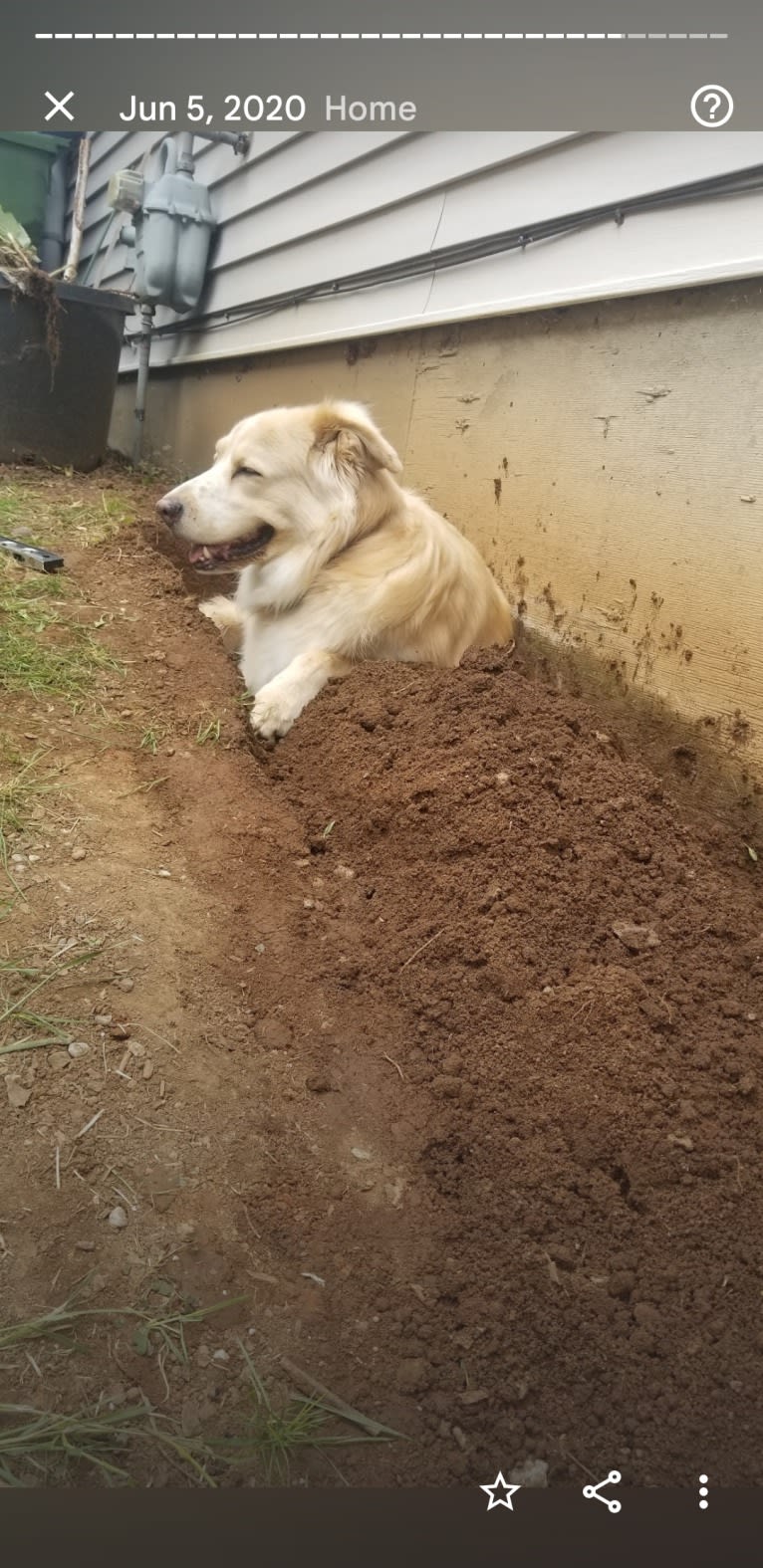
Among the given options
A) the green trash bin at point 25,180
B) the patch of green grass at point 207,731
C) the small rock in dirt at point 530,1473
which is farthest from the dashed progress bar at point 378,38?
the green trash bin at point 25,180

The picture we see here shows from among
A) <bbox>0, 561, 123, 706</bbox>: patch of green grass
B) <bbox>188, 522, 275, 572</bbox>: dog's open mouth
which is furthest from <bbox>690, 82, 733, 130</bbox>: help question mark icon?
<bbox>188, 522, 275, 572</bbox>: dog's open mouth

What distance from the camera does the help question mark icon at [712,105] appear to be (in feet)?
3.85

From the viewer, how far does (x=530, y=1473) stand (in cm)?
90

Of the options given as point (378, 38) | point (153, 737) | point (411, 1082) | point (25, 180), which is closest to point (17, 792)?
point (153, 737)

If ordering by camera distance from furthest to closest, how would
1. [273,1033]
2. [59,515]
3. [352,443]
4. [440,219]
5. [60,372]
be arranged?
[60,372] → [59,515] → [440,219] → [352,443] → [273,1033]

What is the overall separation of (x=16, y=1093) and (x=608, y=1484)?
0.81m

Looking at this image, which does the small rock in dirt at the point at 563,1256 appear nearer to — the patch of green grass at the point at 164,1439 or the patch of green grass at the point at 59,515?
the patch of green grass at the point at 164,1439

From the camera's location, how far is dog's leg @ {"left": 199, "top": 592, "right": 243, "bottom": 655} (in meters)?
3.23

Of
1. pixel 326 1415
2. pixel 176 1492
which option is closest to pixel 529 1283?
pixel 326 1415

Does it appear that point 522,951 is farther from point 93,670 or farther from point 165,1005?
point 93,670

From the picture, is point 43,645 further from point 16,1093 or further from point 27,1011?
point 16,1093

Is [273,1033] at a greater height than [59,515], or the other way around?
[59,515]

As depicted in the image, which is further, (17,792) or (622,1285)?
(17,792)

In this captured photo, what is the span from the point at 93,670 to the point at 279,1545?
2.06m
